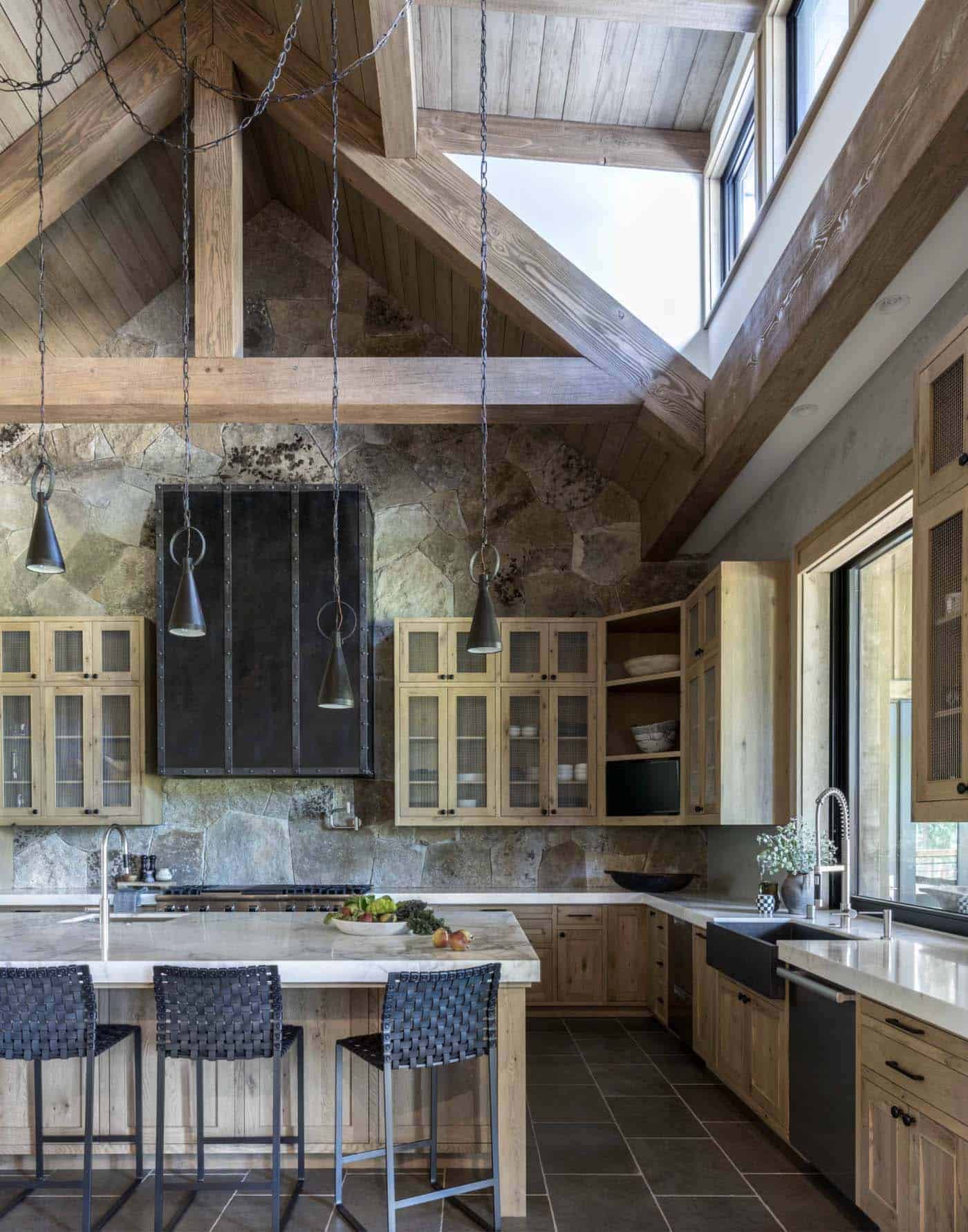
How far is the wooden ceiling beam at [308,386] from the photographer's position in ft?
15.1

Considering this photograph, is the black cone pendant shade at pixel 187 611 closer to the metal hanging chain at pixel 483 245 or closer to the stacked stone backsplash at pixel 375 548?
the metal hanging chain at pixel 483 245

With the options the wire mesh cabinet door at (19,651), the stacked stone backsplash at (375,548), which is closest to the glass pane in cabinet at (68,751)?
the wire mesh cabinet door at (19,651)

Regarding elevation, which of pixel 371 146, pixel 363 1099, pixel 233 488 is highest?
pixel 371 146

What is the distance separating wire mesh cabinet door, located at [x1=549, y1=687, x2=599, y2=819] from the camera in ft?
21.1

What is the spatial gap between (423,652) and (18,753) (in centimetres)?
244

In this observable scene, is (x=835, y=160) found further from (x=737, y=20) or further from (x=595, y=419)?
(x=595, y=419)

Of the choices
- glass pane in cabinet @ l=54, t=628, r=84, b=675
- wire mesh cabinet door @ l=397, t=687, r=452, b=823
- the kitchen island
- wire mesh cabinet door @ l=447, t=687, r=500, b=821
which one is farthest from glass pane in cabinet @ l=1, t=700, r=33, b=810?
the kitchen island

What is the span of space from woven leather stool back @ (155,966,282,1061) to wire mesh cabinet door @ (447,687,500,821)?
10.3 feet

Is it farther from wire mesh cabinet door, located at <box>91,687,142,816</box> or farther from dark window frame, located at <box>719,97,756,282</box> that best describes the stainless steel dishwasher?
wire mesh cabinet door, located at <box>91,687,142,816</box>

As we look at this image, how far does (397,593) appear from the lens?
6.79 meters

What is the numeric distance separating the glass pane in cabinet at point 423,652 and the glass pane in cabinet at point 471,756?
248mm

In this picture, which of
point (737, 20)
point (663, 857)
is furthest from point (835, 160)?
point (663, 857)

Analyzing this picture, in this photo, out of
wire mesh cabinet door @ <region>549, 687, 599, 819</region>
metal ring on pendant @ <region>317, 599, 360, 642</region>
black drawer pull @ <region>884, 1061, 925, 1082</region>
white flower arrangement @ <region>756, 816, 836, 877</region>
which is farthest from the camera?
wire mesh cabinet door @ <region>549, 687, 599, 819</region>

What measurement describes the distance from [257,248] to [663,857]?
468cm
